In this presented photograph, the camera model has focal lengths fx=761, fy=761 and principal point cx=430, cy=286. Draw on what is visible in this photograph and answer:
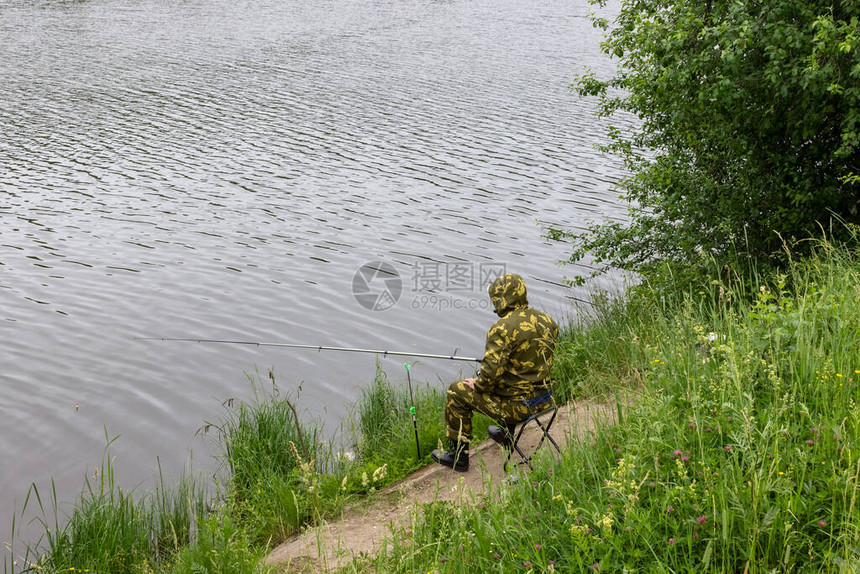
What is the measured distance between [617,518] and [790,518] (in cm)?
79

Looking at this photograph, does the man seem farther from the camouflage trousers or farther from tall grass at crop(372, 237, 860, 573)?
tall grass at crop(372, 237, 860, 573)

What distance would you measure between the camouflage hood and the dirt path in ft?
3.03

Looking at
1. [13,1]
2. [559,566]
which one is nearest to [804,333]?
[559,566]

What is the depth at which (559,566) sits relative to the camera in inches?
145

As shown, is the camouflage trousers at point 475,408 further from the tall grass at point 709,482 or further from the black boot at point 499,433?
the tall grass at point 709,482

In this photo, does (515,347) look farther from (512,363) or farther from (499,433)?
(499,433)

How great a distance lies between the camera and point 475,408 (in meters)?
6.25

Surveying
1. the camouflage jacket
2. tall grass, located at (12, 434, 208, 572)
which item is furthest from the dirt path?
tall grass, located at (12, 434, 208, 572)

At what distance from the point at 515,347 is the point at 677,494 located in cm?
239

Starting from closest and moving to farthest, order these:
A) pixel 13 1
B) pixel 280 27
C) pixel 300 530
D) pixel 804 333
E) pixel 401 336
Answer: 1. pixel 804 333
2. pixel 300 530
3. pixel 401 336
4. pixel 280 27
5. pixel 13 1

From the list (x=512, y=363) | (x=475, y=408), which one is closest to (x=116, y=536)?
(x=475, y=408)

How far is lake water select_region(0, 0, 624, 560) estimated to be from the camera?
9016 millimetres

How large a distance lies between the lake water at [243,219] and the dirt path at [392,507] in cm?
212

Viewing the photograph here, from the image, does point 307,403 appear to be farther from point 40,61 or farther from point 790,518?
point 40,61
